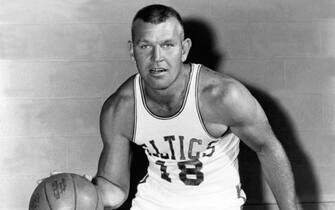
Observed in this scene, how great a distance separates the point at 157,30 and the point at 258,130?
26.0 inches

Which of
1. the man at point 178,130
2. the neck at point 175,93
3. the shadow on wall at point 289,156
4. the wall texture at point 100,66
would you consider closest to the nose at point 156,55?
the man at point 178,130

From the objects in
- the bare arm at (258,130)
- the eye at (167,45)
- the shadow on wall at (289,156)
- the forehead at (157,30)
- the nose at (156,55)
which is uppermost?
the forehead at (157,30)

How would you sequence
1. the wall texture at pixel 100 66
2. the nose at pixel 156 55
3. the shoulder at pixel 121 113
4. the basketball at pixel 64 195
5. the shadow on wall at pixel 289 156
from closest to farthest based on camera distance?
1. the basketball at pixel 64 195
2. the nose at pixel 156 55
3. the shoulder at pixel 121 113
4. the wall texture at pixel 100 66
5. the shadow on wall at pixel 289 156

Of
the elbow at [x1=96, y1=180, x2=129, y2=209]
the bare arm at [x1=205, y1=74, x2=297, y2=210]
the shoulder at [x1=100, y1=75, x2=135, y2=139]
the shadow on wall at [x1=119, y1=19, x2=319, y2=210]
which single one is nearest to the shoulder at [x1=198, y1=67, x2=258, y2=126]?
the bare arm at [x1=205, y1=74, x2=297, y2=210]

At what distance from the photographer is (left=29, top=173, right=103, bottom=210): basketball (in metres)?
2.39

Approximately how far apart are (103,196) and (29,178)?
102 cm

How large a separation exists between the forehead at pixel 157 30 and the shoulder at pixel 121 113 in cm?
32

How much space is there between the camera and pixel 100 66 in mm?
3600

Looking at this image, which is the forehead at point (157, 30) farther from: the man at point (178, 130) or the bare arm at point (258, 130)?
the bare arm at point (258, 130)

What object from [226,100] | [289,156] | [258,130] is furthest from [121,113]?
[289,156]

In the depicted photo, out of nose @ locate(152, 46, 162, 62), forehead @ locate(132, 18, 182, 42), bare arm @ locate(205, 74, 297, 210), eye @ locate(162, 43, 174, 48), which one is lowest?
bare arm @ locate(205, 74, 297, 210)

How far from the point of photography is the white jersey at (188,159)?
271cm

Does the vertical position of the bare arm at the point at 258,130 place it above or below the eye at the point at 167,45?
below

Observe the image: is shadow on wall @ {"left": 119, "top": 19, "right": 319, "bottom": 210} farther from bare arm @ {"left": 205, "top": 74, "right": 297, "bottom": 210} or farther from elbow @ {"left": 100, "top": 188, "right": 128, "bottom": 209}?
bare arm @ {"left": 205, "top": 74, "right": 297, "bottom": 210}
